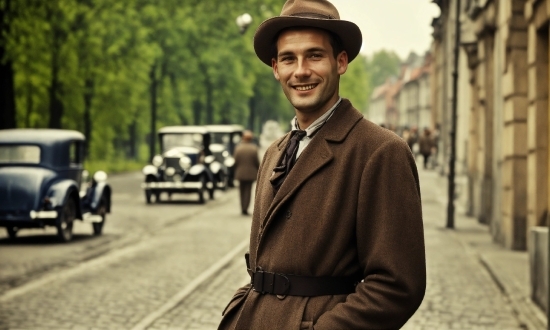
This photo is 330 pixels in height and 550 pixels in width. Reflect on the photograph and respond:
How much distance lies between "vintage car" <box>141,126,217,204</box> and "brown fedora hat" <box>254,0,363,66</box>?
24.0 m

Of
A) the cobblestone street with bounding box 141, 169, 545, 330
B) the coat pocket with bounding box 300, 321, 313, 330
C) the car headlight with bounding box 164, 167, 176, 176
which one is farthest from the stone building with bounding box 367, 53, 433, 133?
the coat pocket with bounding box 300, 321, 313, 330

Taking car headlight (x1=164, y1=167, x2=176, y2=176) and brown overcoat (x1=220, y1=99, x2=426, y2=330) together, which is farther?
car headlight (x1=164, y1=167, x2=176, y2=176)

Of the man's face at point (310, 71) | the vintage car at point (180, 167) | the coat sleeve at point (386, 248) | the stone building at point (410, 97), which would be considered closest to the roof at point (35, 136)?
the vintage car at point (180, 167)

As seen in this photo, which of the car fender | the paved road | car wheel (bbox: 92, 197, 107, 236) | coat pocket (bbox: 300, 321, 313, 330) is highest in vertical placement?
coat pocket (bbox: 300, 321, 313, 330)

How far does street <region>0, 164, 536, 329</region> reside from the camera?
9.29 m

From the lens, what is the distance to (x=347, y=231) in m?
3.01

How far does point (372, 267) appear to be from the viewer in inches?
115

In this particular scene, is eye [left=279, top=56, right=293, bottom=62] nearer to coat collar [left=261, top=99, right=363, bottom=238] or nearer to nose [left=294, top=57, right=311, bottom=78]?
nose [left=294, top=57, right=311, bottom=78]

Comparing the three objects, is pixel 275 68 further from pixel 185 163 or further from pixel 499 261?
pixel 185 163

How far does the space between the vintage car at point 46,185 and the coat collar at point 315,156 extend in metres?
13.3

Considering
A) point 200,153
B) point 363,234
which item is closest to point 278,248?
point 363,234

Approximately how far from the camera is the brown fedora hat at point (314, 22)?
319 cm

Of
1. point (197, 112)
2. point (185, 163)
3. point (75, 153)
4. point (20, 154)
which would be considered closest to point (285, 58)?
point (20, 154)

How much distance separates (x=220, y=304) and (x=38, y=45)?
2559 centimetres
